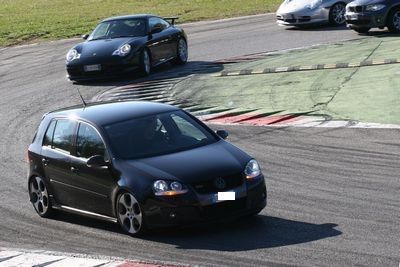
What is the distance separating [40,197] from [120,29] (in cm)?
1338

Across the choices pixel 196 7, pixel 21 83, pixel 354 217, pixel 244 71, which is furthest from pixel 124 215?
pixel 196 7

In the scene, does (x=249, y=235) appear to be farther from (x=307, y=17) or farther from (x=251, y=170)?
(x=307, y=17)

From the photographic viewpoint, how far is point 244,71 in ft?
78.1

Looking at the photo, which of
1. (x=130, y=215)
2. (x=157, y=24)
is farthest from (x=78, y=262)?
(x=157, y=24)

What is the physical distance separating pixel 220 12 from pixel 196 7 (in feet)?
11.5

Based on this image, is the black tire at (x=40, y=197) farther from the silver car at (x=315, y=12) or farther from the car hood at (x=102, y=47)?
the silver car at (x=315, y=12)

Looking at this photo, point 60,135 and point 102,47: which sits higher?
point 60,135

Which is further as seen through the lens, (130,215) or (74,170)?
(74,170)

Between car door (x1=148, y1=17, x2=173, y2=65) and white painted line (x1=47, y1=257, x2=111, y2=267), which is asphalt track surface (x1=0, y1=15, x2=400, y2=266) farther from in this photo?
car door (x1=148, y1=17, x2=173, y2=65)

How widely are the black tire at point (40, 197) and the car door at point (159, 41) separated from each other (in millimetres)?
12507

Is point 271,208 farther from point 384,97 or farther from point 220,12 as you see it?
point 220,12

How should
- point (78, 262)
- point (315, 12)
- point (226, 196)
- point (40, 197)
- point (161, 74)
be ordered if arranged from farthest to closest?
1. point (315, 12)
2. point (161, 74)
3. point (40, 197)
4. point (226, 196)
5. point (78, 262)

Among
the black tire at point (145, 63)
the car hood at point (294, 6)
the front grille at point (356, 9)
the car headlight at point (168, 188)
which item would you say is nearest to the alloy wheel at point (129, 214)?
the car headlight at point (168, 188)

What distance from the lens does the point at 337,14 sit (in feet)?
103
